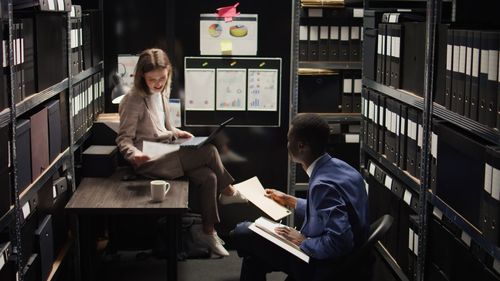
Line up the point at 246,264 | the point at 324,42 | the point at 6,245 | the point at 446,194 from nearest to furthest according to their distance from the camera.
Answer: the point at 6,245
the point at 446,194
the point at 246,264
the point at 324,42

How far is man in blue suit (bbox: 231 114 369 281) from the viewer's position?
9.60 ft

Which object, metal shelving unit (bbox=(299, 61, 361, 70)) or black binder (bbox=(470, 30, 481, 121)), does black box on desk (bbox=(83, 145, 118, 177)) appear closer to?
metal shelving unit (bbox=(299, 61, 361, 70))

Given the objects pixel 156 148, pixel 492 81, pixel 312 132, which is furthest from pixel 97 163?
pixel 492 81

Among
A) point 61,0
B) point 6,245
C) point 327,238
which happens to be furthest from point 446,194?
point 61,0

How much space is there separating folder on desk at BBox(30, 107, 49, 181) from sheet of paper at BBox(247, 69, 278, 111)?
1849mm

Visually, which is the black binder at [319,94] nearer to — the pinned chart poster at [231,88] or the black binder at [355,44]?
the black binder at [355,44]

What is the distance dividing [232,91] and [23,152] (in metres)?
2.19

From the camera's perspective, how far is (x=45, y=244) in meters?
3.49

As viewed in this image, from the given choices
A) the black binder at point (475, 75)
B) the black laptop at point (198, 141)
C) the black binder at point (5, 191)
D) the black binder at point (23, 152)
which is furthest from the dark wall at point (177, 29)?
the black binder at point (475, 75)

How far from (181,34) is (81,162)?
1141mm

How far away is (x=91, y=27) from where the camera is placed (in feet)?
15.0

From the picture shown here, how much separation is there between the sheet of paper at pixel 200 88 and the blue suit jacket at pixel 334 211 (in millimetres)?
2049

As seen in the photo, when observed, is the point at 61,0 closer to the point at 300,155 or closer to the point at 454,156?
the point at 300,155

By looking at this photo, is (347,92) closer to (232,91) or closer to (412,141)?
(232,91)
